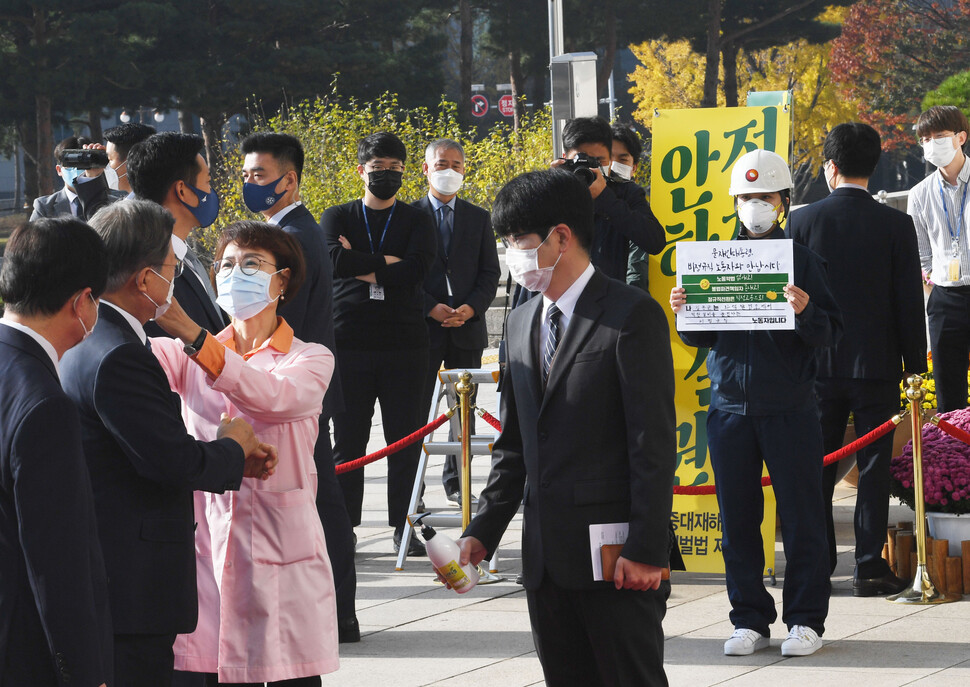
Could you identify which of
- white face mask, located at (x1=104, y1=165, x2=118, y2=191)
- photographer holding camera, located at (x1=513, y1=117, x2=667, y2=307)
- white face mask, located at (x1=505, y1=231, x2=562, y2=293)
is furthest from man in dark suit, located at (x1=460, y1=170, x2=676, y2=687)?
white face mask, located at (x1=104, y1=165, x2=118, y2=191)

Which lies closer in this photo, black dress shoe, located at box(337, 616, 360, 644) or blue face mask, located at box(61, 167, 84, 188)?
black dress shoe, located at box(337, 616, 360, 644)

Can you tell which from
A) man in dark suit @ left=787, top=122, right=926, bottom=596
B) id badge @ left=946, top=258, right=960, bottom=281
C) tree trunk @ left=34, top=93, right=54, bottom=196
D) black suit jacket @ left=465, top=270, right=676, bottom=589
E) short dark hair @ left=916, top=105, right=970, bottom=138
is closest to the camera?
black suit jacket @ left=465, top=270, right=676, bottom=589

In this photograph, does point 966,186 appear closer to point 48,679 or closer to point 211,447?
point 211,447

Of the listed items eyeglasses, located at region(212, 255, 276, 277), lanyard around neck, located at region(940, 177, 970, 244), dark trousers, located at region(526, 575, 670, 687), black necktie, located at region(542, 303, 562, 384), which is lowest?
dark trousers, located at region(526, 575, 670, 687)

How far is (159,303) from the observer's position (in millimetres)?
3662

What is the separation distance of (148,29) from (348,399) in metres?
23.3

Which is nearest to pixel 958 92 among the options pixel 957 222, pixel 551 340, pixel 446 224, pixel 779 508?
pixel 957 222

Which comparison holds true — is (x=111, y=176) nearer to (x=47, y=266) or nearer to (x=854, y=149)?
Result: (x=854, y=149)

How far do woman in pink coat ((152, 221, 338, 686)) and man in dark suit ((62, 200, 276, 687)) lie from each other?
0.47 meters

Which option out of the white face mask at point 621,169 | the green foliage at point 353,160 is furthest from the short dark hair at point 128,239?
the green foliage at point 353,160

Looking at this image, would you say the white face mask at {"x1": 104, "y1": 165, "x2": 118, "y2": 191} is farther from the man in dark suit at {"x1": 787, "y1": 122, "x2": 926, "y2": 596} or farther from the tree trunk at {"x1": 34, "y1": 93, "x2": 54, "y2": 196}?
the tree trunk at {"x1": 34, "y1": 93, "x2": 54, "y2": 196}

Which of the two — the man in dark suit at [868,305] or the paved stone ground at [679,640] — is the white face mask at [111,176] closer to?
the paved stone ground at [679,640]

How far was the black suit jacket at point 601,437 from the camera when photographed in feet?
11.6

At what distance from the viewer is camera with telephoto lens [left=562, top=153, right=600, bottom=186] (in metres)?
6.37
